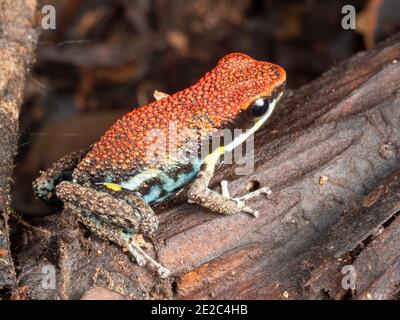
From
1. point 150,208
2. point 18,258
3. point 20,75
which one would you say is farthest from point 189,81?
point 18,258

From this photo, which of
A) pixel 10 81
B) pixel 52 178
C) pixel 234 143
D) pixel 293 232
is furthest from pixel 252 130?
pixel 10 81

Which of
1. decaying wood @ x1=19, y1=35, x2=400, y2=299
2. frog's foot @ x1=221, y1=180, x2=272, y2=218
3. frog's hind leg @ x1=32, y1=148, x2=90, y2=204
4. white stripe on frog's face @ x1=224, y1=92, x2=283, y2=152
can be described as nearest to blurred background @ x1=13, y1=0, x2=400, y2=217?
frog's hind leg @ x1=32, y1=148, x2=90, y2=204

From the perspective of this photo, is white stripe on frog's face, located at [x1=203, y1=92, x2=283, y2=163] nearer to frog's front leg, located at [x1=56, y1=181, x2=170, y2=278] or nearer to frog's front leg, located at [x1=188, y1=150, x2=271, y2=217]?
frog's front leg, located at [x1=188, y1=150, x2=271, y2=217]

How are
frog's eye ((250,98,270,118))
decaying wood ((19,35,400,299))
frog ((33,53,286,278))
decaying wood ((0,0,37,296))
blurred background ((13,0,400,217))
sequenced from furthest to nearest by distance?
blurred background ((13,0,400,217)) → frog's eye ((250,98,270,118)) → frog ((33,53,286,278)) → decaying wood ((0,0,37,296)) → decaying wood ((19,35,400,299))

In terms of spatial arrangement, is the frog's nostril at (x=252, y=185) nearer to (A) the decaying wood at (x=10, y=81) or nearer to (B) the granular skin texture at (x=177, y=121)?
(B) the granular skin texture at (x=177, y=121)
